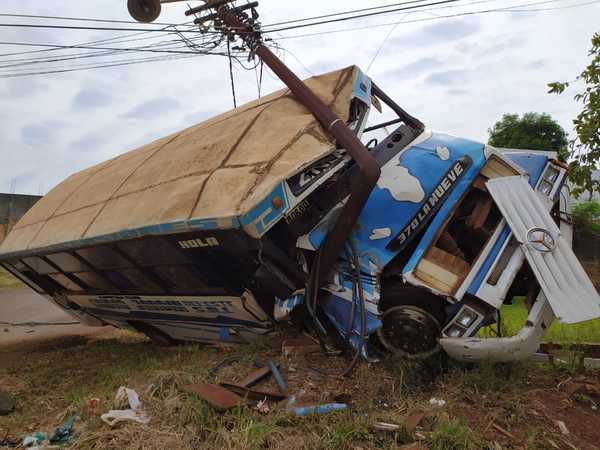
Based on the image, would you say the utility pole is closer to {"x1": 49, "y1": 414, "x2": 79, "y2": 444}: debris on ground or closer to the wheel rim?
the wheel rim

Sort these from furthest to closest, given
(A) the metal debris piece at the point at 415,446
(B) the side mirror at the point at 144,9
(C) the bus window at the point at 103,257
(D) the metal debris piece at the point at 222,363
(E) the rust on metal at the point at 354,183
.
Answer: (B) the side mirror at the point at 144,9 → (C) the bus window at the point at 103,257 → (D) the metal debris piece at the point at 222,363 → (E) the rust on metal at the point at 354,183 → (A) the metal debris piece at the point at 415,446

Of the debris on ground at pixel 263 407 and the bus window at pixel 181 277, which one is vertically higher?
the bus window at pixel 181 277

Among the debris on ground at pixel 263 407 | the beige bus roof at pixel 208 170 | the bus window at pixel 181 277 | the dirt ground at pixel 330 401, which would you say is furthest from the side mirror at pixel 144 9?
the debris on ground at pixel 263 407

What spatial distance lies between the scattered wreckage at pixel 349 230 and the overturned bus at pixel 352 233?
1cm

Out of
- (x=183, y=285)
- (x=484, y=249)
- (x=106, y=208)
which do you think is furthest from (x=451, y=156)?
(x=106, y=208)

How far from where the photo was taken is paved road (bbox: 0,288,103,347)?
753 centimetres

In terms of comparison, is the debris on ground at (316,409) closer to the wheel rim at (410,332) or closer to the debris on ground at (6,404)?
the wheel rim at (410,332)

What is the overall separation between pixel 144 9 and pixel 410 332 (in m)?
5.74

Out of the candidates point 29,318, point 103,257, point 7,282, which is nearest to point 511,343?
point 103,257

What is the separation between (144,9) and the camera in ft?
21.4

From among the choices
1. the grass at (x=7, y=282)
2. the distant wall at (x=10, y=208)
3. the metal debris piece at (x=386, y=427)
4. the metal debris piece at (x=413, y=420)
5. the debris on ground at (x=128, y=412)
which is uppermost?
the debris on ground at (x=128, y=412)

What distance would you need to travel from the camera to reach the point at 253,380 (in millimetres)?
3285

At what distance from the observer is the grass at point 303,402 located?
2.51 meters

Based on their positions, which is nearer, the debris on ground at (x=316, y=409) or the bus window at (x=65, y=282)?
the debris on ground at (x=316, y=409)
